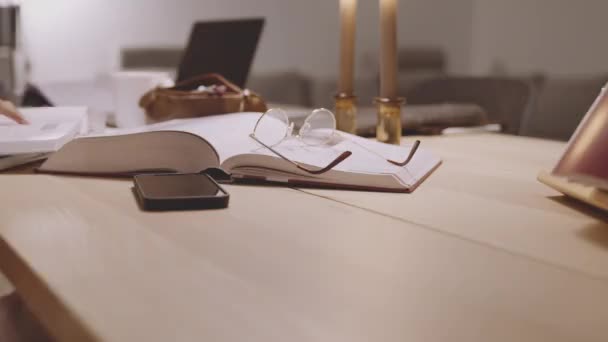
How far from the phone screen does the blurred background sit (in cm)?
163

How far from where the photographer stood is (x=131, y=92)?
1.19 m

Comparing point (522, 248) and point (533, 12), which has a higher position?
point (533, 12)

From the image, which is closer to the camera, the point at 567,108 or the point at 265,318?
the point at 265,318

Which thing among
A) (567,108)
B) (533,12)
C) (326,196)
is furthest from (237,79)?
(533,12)

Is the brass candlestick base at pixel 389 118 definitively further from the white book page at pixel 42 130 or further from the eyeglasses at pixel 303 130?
the white book page at pixel 42 130

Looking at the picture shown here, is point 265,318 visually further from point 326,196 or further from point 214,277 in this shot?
point 326,196

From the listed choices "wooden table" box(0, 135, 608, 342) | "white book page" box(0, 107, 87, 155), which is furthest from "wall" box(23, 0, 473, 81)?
"wooden table" box(0, 135, 608, 342)

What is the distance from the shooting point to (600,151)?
0.51 m

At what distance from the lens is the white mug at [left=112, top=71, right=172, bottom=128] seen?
3.84ft

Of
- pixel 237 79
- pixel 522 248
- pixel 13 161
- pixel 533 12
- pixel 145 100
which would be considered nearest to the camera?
pixel 522 248

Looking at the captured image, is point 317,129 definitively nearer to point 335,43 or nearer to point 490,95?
point 490,95

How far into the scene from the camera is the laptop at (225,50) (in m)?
1.37

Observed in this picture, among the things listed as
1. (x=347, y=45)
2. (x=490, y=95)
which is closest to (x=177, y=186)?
(x=347, y=45)

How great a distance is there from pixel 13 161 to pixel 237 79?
0.66 m
